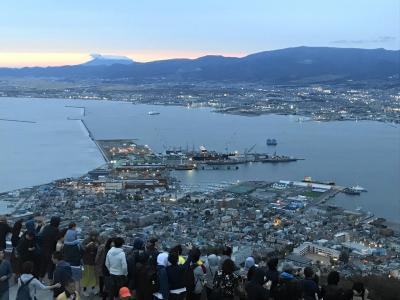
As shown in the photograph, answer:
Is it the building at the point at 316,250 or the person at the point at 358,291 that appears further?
the building at the point at 316,250

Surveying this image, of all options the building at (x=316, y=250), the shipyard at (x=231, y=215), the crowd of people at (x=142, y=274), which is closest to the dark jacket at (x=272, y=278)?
the crowd of people at (x=142, y=274)

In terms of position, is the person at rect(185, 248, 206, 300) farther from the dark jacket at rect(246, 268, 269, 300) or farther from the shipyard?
the shipyard

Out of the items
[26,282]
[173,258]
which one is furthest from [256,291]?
[26,282]

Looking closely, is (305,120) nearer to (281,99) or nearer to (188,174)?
(281,99)

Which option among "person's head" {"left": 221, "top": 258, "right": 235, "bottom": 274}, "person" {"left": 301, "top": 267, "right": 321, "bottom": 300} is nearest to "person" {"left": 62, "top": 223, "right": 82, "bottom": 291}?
"person's head" {"left": 221, "top": 258, "right": 235, "bottom": 274}

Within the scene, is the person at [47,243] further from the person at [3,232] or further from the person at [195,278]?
the person at [195,278]

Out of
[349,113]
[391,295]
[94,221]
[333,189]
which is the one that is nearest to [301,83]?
[349,113]

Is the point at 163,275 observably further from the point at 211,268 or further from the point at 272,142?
the point at 272,142
